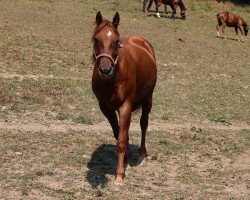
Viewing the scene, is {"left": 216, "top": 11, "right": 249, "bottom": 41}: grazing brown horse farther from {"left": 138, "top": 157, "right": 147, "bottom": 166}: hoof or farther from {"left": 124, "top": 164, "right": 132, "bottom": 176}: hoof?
{"left": 124, "top": 164, "right": 132, "bottom": 176}: hoof

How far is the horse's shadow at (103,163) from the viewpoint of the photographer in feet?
23.5

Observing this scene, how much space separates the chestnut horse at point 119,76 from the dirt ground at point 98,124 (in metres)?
0.69

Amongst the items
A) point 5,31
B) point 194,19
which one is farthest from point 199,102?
point 194,19

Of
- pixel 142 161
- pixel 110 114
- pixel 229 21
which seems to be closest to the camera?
pixel 110 114

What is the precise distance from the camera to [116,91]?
22.1 ft

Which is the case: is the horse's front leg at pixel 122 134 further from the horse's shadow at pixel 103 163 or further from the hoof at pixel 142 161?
the hoof at pixel 142 161

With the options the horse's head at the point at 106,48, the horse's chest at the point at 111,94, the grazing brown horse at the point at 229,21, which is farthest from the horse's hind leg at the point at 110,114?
the grazing brown horse at the point at 229,21

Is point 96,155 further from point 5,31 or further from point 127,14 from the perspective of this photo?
point 127,14

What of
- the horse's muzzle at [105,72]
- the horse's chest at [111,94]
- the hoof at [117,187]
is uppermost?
the horse's muzzle at [105,72]

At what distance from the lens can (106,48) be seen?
6301 millimetres

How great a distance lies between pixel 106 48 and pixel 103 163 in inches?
92.2

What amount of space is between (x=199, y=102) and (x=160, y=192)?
600 centimetres

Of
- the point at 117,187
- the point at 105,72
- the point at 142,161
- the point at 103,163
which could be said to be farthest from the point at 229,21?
the point at 105,72

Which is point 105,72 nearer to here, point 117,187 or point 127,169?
point 117,187
